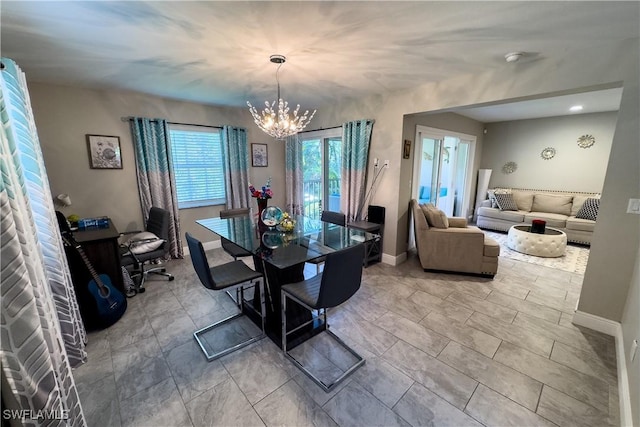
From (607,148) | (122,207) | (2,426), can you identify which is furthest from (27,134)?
(607,148)

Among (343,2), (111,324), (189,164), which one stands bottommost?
(111,324)

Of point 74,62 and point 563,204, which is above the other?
point 74,62

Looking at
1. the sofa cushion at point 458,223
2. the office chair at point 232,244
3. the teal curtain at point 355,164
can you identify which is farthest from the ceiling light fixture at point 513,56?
Result: the office chair at point 232,244

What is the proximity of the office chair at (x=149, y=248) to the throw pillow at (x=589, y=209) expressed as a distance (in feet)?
22.5

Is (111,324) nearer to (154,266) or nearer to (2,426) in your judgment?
(154,266)

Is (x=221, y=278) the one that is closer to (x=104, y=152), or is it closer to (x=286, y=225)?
(x=286, y=225)

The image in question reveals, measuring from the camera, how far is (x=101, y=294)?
234 centimetres

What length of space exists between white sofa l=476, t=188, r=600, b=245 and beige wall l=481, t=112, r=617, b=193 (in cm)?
27

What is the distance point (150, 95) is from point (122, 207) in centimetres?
161

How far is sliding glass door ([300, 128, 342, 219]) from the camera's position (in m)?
4.62

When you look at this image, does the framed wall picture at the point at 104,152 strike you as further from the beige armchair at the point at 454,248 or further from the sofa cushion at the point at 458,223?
the sofa cushion at the point at 458,223

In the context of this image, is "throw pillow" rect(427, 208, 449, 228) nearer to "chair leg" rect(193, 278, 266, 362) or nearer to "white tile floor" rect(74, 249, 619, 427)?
"white tile floor" rect(74, 249, 619, 427)

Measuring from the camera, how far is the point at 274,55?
86.4 inches

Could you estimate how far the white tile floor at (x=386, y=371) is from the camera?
155 centimetres
